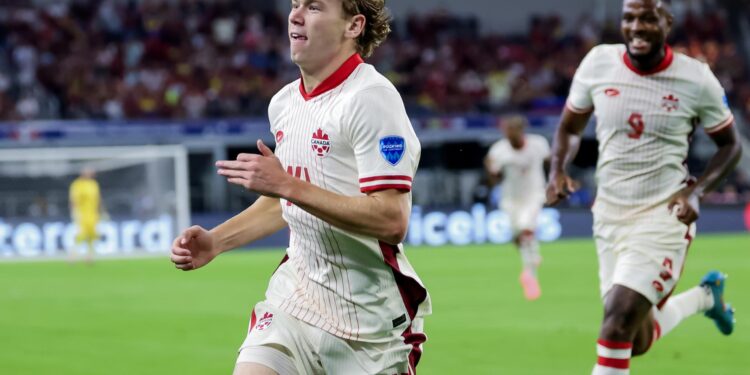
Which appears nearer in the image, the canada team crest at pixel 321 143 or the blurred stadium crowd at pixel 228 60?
the canada team crest at pixel 321 143

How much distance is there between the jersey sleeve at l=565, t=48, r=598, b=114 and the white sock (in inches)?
54.5

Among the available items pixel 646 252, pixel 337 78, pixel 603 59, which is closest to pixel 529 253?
pixel 603 59

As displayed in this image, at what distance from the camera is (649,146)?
7383 mm

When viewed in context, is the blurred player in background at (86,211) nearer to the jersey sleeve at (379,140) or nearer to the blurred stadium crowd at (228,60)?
the blurred stadium crowd at (228,60)

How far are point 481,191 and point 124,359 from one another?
66.6 ft

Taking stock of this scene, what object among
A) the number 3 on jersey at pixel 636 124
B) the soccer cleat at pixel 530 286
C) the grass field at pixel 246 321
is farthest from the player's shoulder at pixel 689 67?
the soccer cleat at pixel 530 286

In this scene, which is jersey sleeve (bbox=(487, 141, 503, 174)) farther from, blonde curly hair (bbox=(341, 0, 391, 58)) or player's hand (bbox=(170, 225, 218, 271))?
player's hand (bbox=(170, 225, 218, 271))

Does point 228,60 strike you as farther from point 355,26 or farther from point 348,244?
point 348,244

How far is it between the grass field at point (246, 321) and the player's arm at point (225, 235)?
172 inches

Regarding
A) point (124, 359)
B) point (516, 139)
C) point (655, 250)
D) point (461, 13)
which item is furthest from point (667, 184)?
point (461, 13)

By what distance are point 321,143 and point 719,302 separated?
539cm

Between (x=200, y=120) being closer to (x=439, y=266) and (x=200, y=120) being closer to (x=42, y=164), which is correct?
(x=42, y=164)

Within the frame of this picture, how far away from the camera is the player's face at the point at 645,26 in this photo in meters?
7.26

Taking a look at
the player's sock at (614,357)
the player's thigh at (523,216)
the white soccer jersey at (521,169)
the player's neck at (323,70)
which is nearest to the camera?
the player's neck at (323,70)
